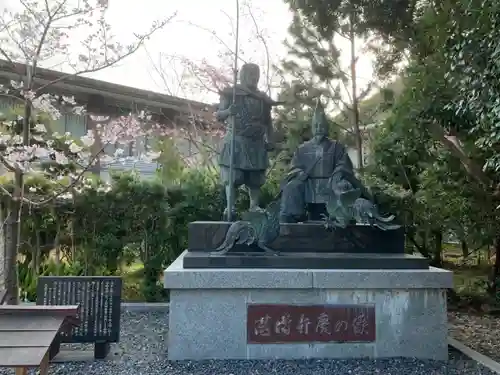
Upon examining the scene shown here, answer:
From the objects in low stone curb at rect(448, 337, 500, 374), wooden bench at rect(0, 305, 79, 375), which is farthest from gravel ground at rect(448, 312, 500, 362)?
wooden bench at rect(0, 305, 79, 375)

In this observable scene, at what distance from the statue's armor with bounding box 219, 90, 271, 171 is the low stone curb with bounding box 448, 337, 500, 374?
8.43 feet

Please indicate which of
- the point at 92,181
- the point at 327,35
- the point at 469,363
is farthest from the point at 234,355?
the point at 327,35

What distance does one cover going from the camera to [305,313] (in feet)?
12.9

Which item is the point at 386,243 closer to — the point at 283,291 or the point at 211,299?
the point at 283,291

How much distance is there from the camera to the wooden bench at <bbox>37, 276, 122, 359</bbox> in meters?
3.89

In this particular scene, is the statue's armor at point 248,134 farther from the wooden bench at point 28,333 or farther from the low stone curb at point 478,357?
the low stone curb at point 478,357

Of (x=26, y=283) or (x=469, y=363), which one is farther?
(x=26, y=283)

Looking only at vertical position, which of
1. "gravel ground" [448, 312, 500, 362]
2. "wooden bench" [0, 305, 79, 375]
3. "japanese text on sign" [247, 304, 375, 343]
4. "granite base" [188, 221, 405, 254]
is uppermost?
"granite base" [188, 221, 405, 254]

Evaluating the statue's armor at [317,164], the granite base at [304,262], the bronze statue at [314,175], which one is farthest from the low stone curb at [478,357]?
the statue's armor at [317,164]

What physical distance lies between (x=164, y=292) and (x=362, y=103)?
5.41 metres

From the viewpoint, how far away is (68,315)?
2.89 metres

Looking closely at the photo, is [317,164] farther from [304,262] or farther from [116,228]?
[116,228]

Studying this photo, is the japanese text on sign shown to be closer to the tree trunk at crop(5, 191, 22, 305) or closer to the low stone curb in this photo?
the low stone curb

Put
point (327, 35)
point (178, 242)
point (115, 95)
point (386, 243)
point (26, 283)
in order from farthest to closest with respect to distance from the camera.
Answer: point (115, 95) → point (327, 35) → point (178, 242) → point (26, 283) → point (386, 243)
